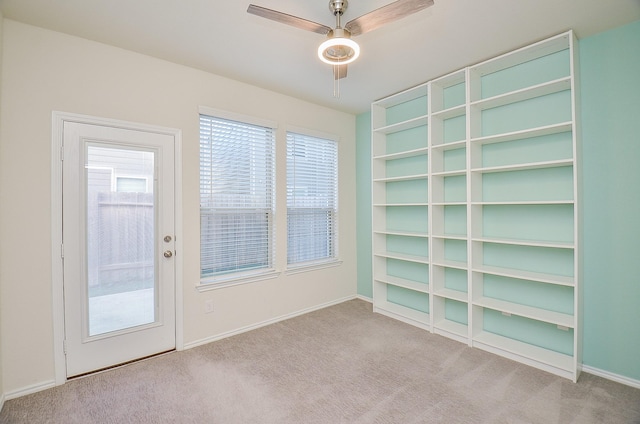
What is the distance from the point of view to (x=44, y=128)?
2229 mm

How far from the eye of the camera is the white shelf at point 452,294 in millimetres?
2962

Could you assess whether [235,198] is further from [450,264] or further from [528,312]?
[528,312]

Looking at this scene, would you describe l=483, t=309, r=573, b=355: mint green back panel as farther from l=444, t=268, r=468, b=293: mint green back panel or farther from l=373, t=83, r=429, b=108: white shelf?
l=373, t=83, r=429, b=108: white shelf

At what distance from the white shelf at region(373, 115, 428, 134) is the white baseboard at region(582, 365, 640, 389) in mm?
2718

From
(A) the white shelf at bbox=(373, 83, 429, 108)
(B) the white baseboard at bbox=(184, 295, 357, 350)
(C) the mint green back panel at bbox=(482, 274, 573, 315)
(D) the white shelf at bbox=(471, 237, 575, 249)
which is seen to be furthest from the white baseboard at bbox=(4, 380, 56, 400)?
(A) the white shelf at bbox=(373, 83, 429, 108)

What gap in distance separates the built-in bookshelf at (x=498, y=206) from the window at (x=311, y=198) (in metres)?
Result: 0.69

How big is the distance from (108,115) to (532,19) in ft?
11.3

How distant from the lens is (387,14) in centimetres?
170

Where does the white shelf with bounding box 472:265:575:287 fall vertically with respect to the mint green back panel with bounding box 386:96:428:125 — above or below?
below

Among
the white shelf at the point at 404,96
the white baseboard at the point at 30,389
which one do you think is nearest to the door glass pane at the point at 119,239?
the white baseboard at the point at 30,389

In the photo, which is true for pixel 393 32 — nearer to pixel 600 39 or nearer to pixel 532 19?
pixel 532 19

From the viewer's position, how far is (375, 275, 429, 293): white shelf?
11.0 feet

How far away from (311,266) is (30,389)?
275 centimetres

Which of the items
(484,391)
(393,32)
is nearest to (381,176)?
(393,32)
